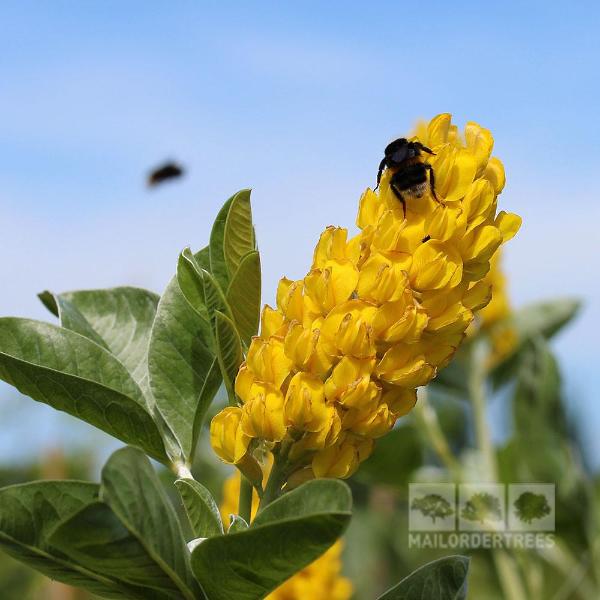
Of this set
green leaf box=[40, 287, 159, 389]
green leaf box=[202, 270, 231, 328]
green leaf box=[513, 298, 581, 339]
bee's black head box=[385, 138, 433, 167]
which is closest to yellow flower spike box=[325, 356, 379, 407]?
green leaf box=[202, 270, 231, 328]

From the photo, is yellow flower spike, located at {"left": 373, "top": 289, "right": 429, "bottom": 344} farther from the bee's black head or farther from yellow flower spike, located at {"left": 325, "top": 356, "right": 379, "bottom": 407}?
the bee's black head

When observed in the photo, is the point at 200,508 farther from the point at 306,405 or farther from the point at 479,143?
the point at 479,143

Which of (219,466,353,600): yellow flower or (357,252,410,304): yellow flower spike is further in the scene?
(219,466,353,600): yellow flower

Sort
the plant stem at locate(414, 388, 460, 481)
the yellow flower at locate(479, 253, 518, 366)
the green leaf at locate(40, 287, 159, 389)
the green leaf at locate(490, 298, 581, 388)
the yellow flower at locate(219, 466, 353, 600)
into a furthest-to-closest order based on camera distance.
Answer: the green leaf at locate(490, 298, 581, 388) < the yellow flower at locate(479, 253, 518, 366) < the plant stem at locate(414, 388, 460, 481) < the yellow flower at locate(219, 466, 353, 600) < the green leaf at locate(40, 287, 159, 389)

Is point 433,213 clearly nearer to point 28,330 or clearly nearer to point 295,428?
point 295,428

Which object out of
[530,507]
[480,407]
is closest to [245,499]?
[530,507]

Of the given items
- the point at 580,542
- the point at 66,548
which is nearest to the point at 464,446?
the point at 580,542
